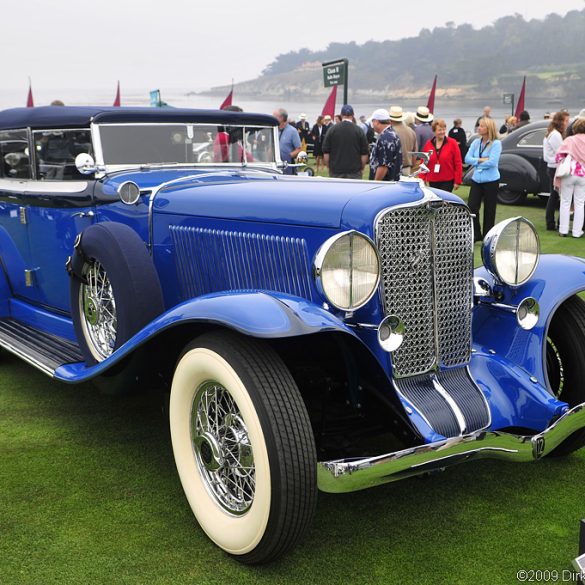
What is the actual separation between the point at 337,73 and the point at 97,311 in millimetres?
15596

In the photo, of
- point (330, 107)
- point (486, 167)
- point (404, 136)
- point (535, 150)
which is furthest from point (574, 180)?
point (330, 107)

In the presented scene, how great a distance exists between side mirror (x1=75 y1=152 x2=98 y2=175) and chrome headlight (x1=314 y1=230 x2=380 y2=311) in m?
1.74

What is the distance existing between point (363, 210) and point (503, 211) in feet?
32.4

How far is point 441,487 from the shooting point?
3.05m

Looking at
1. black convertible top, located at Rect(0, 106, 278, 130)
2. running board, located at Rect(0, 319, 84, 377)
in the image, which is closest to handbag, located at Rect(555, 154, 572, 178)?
black convertible top, located at Rect(0, 106, 278, 130)

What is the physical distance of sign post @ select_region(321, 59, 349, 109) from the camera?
17484 millimetres

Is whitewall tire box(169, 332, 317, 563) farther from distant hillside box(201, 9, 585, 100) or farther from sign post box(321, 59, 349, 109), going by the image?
distant hillside box(201, 9, 585, 100)

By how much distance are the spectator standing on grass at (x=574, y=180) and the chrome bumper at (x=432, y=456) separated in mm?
7263

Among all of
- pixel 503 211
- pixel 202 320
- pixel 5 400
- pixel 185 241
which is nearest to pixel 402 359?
pixel 202 320

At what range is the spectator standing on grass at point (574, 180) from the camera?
8.98 metres

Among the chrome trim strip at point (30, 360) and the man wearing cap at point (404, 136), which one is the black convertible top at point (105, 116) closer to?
the chrome trim strip at point (30, 360)

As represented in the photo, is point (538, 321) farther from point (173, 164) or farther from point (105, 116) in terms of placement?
point (105, 116)

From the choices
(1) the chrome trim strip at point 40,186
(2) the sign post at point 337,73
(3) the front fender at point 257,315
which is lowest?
(3) the front fender at point 257,315

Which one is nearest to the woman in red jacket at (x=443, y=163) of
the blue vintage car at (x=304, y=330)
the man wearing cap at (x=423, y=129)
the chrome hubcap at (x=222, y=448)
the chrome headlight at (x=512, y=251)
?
the man wearing cap at (x=423, y=129)
